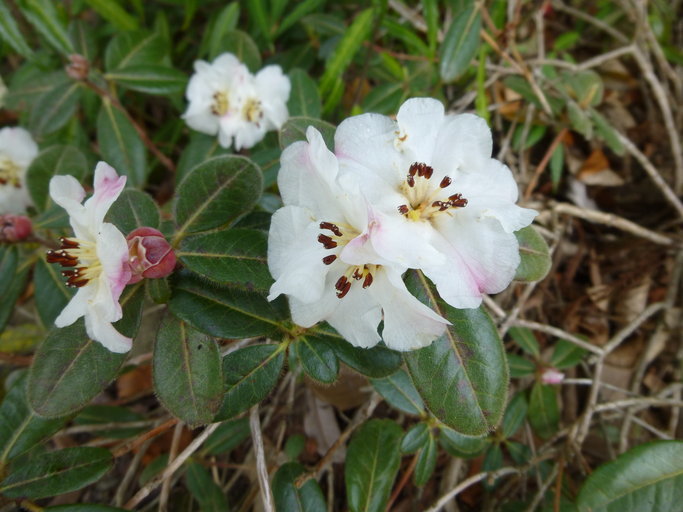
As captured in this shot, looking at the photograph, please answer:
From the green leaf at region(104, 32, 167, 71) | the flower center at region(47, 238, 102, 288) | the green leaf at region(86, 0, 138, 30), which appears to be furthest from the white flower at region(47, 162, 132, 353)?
the green leaf at region(86, 0, 138, 30)

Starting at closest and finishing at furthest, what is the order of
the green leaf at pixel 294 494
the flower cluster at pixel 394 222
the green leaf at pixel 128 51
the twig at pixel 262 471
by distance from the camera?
the flower cluster at pixel 394 222 → the twig at pixel 262 471 → the green leaf at pixel 294 494 → the green leaf at pixel 128 51

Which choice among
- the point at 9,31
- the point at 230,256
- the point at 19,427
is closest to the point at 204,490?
the point at 19,427

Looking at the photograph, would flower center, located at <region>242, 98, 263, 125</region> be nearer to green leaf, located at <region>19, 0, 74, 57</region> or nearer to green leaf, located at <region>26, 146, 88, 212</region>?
green leaf, located at <region>26, 146, 88, 212</region>

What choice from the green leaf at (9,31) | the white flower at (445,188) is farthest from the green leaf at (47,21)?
the white flower at (445,188)

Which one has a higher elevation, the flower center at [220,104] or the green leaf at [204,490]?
the flower center at [220,104]

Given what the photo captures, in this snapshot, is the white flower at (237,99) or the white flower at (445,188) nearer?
the white flower at (445,188)

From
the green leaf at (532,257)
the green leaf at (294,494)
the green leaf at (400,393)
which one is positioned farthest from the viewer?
the green leaf at (400,393)

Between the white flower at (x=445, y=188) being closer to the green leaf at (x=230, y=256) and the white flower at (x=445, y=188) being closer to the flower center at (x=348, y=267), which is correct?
the flower center at (x=348, y=267)

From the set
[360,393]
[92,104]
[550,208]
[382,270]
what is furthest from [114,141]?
[550,208]
